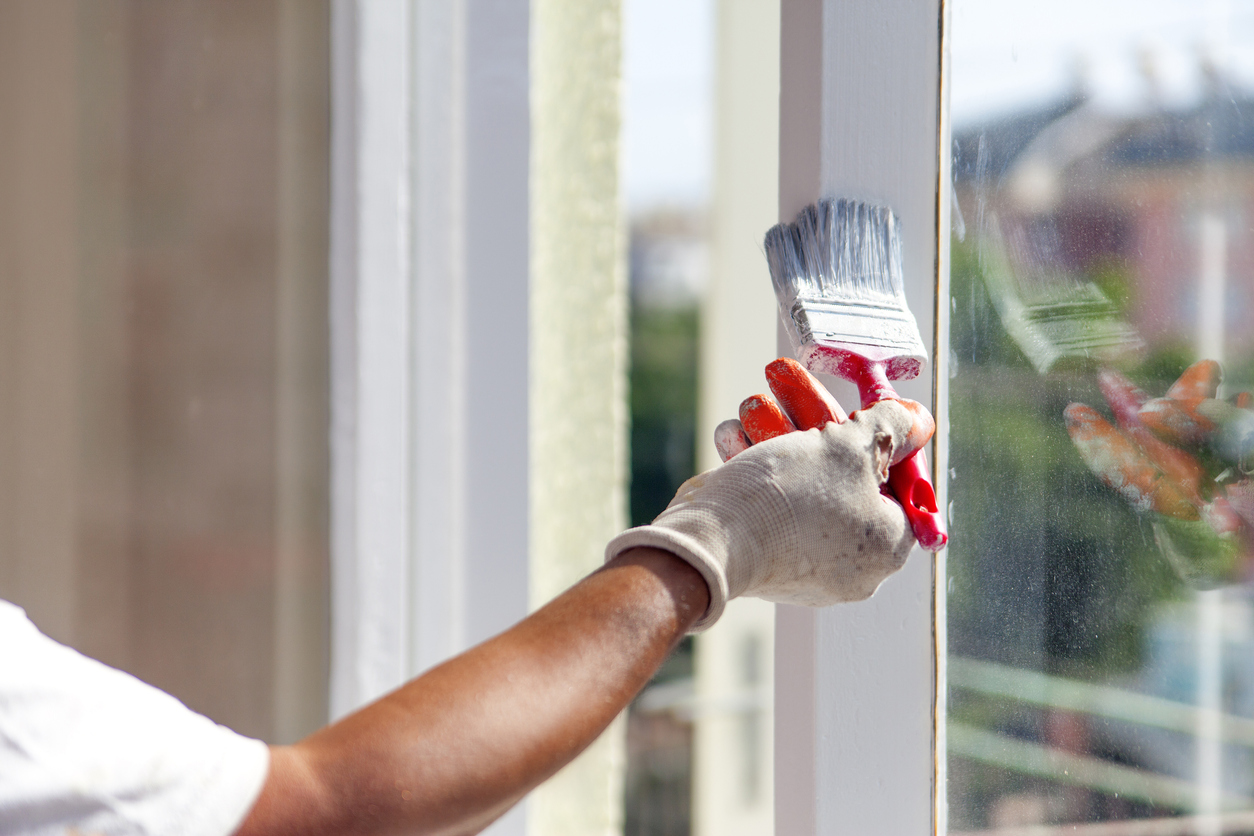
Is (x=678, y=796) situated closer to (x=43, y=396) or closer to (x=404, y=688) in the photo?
(x=43, y=396)

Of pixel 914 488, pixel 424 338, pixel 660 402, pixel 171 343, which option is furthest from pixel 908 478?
pixel 660 402

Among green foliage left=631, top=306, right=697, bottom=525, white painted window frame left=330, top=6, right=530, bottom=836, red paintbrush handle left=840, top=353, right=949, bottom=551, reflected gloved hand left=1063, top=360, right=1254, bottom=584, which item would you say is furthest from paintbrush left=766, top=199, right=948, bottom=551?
green foliage left=631, top=306, right=697, bottom=525

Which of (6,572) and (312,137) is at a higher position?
(312,137)

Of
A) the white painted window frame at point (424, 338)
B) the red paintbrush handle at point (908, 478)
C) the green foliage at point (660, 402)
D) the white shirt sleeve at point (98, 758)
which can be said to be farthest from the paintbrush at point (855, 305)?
the green foliage at point (660, 402)

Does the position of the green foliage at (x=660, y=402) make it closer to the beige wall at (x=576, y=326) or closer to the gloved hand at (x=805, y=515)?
the beige wall at (x=576, y=326)

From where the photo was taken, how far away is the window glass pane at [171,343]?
1.32 metres

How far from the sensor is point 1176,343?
594mm

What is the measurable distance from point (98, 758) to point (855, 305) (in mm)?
573

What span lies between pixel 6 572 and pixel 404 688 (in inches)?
42.6

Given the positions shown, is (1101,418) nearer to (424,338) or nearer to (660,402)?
(424,338)

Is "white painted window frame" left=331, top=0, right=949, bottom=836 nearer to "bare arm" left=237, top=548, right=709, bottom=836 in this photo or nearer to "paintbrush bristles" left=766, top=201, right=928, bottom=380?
"paintbrush bristles" left=766, top=201, right=928, bottom=380

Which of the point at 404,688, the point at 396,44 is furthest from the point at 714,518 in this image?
the point at 396,44

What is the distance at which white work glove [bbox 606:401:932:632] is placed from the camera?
0.60m

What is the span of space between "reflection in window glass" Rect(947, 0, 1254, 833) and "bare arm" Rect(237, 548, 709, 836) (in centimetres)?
31
